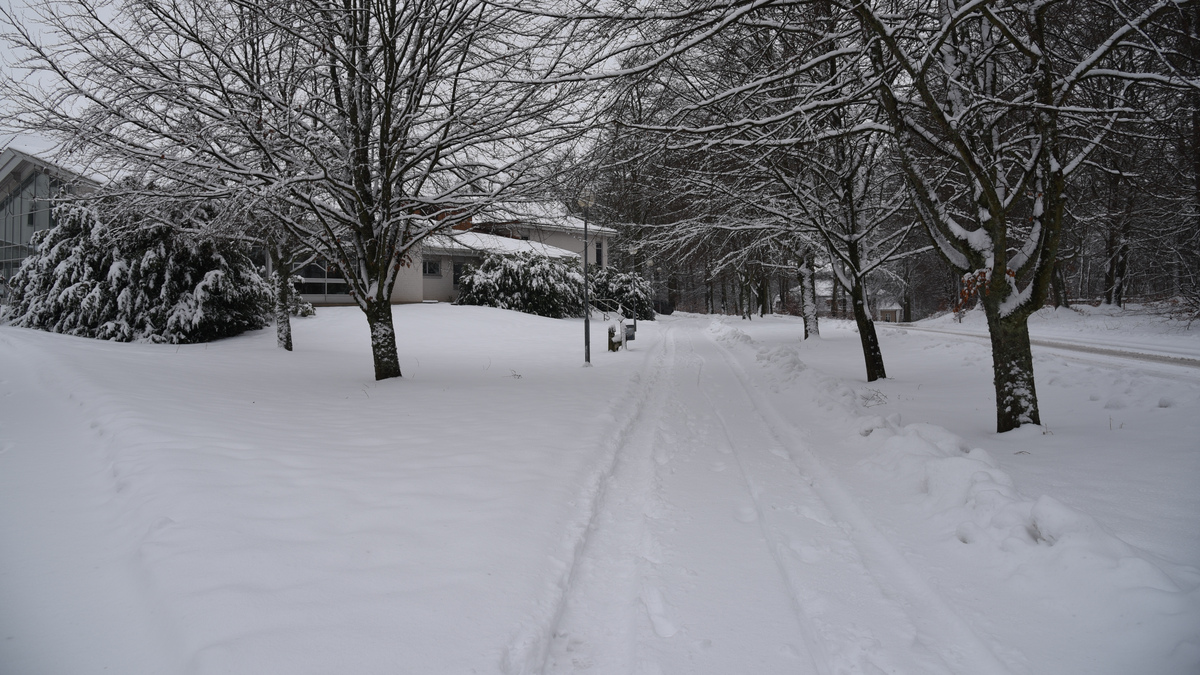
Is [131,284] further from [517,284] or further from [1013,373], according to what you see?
[1013,373]

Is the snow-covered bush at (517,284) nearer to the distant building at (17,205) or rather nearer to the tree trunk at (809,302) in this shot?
the tree trunk at (809,302)

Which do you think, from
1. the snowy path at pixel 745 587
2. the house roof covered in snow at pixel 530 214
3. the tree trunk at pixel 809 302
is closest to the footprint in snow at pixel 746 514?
the snowy path at pixel 745 587

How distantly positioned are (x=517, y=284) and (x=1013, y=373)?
2279cm

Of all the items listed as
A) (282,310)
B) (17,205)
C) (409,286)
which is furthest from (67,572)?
(17,205)

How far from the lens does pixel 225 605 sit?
7.75 ft

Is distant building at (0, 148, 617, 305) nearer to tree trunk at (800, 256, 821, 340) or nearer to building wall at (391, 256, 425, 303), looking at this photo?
building wall at (391, 256, 425, 303)

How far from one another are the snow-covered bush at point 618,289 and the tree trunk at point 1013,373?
25.9 m

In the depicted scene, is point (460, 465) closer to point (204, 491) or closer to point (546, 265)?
point (204, 491)

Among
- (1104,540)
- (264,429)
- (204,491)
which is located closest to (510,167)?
(264,429)

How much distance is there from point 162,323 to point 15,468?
13102mm

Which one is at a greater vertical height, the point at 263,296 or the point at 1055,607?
the point at 263,296

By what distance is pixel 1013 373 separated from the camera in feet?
18.3

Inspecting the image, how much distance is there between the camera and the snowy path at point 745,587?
230cm

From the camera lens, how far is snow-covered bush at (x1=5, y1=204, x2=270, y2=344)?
14.2m
